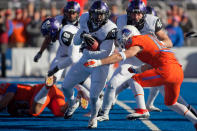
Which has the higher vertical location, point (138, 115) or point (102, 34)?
A: point (102, 34)

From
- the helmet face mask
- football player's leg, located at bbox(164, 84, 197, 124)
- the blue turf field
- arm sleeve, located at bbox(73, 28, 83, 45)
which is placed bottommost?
the blue turf field

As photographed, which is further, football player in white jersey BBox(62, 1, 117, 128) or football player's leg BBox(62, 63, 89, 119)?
football player's leg BBox(62, 63, 89, 119)

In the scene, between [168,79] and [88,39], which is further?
[88,39]

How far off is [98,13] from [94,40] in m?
0.36

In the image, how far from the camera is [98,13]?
6426 mm

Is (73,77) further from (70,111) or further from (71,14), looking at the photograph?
(71,14)

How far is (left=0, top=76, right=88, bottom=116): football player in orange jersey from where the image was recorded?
24.3 feet

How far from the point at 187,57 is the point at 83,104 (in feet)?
25.4

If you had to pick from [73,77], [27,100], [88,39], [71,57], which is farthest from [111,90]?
[27,100]

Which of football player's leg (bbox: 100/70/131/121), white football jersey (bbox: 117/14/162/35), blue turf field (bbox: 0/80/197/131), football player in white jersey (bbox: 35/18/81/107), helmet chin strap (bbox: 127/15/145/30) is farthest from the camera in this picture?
white football jersey (bbox: 117/14/162/35)

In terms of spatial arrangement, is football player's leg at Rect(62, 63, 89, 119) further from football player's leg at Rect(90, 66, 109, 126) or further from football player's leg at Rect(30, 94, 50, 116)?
football player's leg at Rect(30, 94, 50, 116)

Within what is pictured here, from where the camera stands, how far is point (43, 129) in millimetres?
6539

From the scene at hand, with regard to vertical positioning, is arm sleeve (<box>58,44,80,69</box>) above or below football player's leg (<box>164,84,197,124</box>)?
above

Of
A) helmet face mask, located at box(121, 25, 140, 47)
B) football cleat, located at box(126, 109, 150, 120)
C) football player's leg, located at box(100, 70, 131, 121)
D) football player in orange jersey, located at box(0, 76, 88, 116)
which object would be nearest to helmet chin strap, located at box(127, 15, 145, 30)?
football player's leg, located at box(100, 70, 131, 121)
